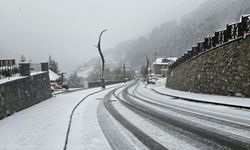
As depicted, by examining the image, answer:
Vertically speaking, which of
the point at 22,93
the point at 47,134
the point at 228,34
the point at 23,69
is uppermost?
the point at 228,34

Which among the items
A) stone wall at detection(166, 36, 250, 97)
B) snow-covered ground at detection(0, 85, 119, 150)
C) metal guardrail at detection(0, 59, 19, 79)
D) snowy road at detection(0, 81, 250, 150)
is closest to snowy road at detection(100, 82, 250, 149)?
snowy road at detection(0, 81, 250, 150)

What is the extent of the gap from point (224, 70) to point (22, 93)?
12.1m

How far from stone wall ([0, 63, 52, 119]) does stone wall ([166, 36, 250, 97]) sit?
464 inches

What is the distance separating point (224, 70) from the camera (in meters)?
18.7

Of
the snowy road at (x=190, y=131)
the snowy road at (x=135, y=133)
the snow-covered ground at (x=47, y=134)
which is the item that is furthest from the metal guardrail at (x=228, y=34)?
the snow-covered ground at (x=47, y=134)

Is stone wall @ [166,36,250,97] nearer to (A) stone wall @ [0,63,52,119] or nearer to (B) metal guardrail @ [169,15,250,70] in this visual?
(B) metal guardrail @ [169,15,250,70]

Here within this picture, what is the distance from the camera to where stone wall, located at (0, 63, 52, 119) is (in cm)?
1401

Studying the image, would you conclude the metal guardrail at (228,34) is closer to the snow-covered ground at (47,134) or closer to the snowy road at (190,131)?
the snowy road at (190,131)

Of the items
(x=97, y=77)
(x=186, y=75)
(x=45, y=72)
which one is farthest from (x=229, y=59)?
(x=97, y=77)

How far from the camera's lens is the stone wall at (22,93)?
45.9 ft

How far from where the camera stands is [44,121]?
39.5ft

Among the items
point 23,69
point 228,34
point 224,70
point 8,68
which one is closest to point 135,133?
point 8,68

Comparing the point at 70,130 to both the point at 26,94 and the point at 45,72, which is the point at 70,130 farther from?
the point at 45,72

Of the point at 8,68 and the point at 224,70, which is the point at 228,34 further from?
the point at 8,68
